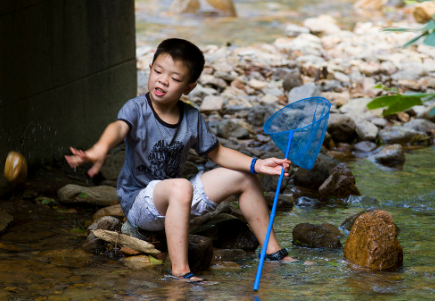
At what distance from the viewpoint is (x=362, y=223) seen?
2879 mm

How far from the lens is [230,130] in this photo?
6.33m

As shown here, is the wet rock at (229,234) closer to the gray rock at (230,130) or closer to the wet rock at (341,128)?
the gray rock at (230,130)

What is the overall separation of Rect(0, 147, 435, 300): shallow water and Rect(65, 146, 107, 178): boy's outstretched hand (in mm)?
551

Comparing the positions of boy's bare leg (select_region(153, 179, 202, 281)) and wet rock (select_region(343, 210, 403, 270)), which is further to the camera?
wet rock (select_region(343, 210, 403, 270))

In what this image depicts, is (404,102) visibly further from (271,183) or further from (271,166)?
(271,183)

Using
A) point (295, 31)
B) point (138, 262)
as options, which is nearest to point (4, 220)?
point (138, 262)

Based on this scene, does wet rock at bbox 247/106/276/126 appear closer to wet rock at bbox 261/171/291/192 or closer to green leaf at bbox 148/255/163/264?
wet rock at bbox 261/171/291/192

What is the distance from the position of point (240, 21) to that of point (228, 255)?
15.1 m

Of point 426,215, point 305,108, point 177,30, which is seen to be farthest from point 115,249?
point 177,30

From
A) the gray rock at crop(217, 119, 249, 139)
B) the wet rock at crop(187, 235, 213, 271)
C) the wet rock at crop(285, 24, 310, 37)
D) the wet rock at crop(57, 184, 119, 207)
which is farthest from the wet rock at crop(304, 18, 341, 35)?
the wet rock at crop(187, 235, 213, 271)

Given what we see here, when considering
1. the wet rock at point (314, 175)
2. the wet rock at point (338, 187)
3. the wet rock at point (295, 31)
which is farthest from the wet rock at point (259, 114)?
the wet rock at point (295, 31)

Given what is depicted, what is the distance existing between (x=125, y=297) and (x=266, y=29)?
1416 cm

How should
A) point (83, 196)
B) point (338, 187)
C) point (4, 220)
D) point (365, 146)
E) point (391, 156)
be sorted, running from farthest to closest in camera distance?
point (365, 146), point (391, 156), point (338, 187), point (83, 196), point (4, 220)

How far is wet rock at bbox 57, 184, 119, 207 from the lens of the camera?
385 cm
